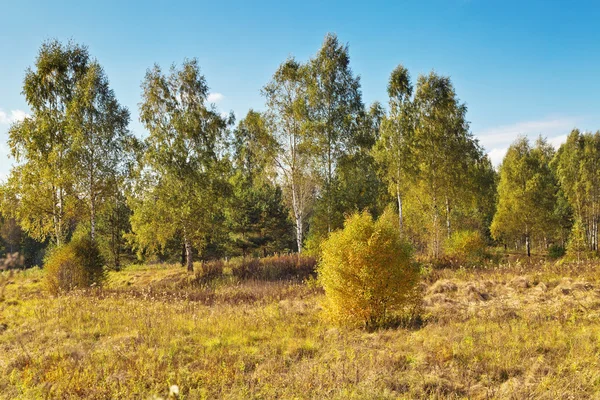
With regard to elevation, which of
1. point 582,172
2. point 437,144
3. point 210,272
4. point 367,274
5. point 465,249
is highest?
point 437,144

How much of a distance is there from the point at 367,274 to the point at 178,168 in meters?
14.3

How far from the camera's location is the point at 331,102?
Answer: 2162cm

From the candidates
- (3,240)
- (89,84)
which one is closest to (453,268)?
(89,84)

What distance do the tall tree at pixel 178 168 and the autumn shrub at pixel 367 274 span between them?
40.1 feet

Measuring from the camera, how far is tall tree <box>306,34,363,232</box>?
21.4 meters

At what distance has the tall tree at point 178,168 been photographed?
19531 mm

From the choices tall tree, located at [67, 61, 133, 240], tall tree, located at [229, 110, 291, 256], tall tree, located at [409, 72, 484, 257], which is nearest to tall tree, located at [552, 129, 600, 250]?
tall tree, located at [409, 72, 484, 257]

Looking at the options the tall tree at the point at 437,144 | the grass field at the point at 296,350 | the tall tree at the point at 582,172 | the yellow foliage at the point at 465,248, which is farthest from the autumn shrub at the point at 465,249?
the tall tree at the point at 582,172

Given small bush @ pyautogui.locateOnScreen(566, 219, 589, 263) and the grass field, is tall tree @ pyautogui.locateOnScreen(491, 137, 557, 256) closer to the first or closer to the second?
small bush @ pyautogui.locateOnScreen(566, 219, 589, 263)

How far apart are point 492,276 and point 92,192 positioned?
790 inches

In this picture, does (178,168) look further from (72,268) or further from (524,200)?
(524,200)

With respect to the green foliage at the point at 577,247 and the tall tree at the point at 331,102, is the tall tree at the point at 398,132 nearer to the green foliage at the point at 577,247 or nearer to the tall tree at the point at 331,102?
the tall tree at the point at 331,102

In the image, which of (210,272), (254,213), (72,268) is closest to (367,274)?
(72,268)

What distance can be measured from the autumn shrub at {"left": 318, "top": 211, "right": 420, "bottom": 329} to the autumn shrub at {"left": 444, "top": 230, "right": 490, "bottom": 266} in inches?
498
